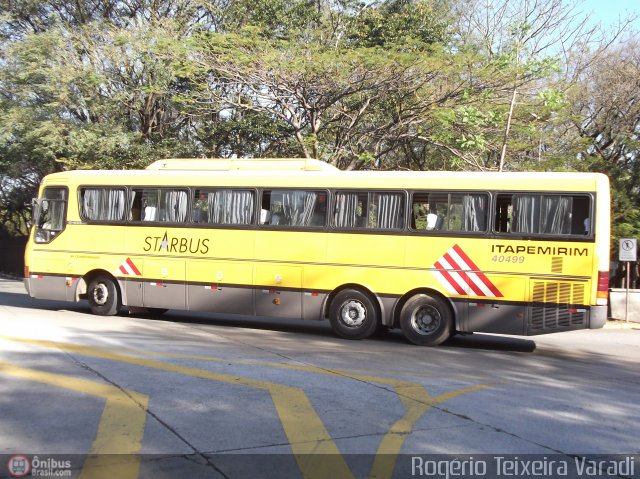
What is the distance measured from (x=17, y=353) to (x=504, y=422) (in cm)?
618

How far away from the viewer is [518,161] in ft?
70.6

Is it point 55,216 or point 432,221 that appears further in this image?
point 55,216

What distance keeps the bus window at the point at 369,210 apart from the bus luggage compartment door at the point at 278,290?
1.35m

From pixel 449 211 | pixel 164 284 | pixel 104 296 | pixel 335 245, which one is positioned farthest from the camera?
pixel 104 296

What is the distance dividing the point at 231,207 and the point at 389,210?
10.8ft

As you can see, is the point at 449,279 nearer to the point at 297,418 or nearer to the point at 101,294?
the point at 297,418

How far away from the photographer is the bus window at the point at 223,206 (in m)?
12.1

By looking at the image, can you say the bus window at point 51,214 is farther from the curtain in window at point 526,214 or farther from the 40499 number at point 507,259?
the curtain in window at point 526,214

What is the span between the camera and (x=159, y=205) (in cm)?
1282

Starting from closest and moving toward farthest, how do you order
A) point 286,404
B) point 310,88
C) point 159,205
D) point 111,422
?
point 111,422 < point 286,404 < point 159,205 < point 310,88

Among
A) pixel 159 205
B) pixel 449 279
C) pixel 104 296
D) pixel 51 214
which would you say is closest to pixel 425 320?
pixel 449 279

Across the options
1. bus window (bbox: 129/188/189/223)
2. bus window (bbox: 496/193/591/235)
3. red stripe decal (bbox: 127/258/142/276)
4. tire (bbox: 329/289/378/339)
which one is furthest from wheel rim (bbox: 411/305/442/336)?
red stripe decal (bbox: 127/258/142/276)

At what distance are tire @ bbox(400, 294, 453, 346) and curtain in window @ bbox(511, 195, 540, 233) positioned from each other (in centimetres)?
190

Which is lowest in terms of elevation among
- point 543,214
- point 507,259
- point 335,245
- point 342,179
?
point 507,259
